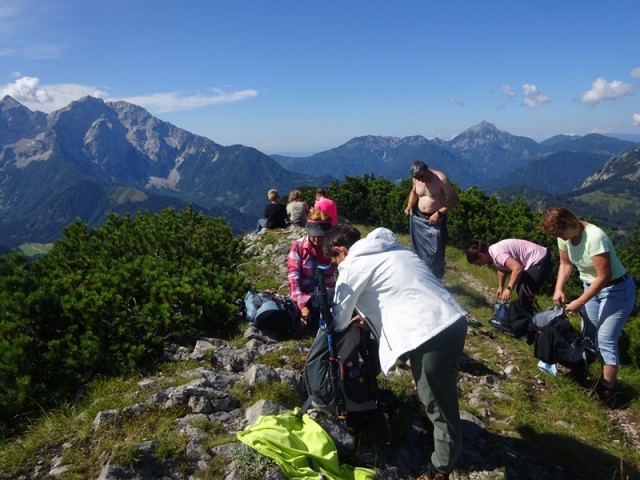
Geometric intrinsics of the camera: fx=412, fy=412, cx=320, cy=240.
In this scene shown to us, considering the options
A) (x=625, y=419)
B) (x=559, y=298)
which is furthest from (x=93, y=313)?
(x=625, y=419)

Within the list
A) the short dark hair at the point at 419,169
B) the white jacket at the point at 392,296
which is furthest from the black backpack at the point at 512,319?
the white jacket at the point at 392,296

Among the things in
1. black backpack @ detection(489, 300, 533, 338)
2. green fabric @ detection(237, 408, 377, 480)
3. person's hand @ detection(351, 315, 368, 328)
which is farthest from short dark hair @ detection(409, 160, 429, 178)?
green fabric @ detection(237, 408, 377, 480)

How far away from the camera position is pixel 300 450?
11.7 feet

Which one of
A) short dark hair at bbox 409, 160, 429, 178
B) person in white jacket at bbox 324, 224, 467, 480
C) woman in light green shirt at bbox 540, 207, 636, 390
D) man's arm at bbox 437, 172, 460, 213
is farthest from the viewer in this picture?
short dark hair at bbox 409, 160, 429, 178

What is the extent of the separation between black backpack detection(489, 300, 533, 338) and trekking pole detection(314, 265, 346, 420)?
14.7ft

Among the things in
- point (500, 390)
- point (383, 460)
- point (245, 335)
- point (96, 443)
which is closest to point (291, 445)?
point (383, 460)

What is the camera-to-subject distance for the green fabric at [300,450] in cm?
344

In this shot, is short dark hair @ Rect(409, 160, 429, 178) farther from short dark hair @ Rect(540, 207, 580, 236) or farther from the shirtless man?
short dark hair @ Rect(540, 207, 580, 236)

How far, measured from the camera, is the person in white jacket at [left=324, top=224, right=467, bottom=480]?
11.0ft

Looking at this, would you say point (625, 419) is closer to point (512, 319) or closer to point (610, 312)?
point (610, 312)

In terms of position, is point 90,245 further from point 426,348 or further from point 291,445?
point 426,348

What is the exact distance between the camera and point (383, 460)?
414 cm

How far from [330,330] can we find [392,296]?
792 mm

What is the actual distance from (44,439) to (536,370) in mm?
6900
